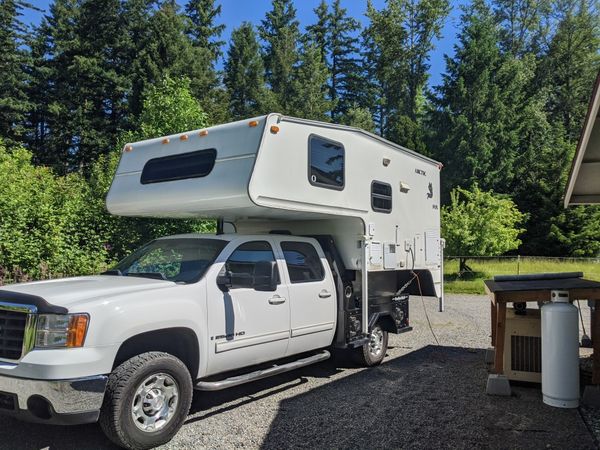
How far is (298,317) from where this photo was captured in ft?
19.4

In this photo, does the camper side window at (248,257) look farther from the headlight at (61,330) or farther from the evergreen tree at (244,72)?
the evergreen tree at (244,72)

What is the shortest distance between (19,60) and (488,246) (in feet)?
110

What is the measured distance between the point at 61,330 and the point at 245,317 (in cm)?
183

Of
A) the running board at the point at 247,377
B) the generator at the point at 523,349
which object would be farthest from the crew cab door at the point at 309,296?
the generator at the point at 523,349

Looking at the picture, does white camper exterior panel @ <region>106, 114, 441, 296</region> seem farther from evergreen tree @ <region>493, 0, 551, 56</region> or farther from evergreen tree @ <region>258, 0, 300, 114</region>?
evergreen tree @ <region>493, 0, 551, 56</region>

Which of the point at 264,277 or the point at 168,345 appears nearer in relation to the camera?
the point at 168,345

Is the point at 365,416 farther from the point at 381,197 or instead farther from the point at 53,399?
the point at 381,197

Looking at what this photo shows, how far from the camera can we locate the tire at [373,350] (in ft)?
23.7

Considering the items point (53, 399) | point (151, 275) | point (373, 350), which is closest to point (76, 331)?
point (53, 399)

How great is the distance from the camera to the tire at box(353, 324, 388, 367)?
721cm

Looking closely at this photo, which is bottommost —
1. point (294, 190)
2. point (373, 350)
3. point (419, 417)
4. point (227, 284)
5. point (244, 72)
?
point (419, 417)

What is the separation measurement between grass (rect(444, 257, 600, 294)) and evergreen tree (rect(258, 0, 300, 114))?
20.7 meters

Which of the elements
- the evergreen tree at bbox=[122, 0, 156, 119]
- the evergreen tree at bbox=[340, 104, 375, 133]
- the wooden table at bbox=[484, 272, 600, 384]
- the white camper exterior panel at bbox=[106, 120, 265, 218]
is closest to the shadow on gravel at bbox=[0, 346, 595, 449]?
the wooden table at bbox=[484, 272, 600, 384]

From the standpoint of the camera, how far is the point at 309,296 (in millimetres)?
6129
